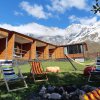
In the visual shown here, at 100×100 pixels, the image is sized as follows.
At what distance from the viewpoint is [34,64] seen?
11836 mm

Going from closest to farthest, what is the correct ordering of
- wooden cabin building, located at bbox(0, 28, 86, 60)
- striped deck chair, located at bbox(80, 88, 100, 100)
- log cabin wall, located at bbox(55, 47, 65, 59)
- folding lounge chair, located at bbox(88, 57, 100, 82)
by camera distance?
striped deck chair, located at bbox(80, 88, 100, 100), folding lounge chair, located at bbox(88, 57, 100, 82), wooden cabin building, located at bbox(0, 28, 86, 60), log cabin wall, located at bbox(55, 47, 65, 59)

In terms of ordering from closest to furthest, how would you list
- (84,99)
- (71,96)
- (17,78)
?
(84,99)
(71,96)
(17,78)

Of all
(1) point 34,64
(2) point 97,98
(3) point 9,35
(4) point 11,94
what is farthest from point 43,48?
(2) point 97,98

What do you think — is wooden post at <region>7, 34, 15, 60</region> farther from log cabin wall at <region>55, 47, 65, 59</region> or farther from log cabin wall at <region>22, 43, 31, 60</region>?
log cabin wall at <region>55, 47, 65, 59</region>

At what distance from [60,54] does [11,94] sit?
40.3m

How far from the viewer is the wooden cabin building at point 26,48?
29125 millimetres

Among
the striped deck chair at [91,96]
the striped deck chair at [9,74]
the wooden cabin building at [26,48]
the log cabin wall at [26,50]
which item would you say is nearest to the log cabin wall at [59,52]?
the wooden cabin building at [26,48]

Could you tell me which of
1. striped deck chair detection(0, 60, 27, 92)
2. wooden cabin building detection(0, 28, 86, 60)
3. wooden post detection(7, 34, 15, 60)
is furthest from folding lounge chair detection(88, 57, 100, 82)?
wooden post detection(7, 34, 15, 60)

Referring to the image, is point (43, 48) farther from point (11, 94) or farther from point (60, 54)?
point (11, 94)

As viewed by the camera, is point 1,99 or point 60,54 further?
point 60,54

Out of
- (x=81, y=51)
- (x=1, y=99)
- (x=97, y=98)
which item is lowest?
(x=1, y=99)

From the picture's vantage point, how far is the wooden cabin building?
29125 mm

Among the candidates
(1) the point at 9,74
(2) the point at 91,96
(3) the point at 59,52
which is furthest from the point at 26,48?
(2) the point at 91,96

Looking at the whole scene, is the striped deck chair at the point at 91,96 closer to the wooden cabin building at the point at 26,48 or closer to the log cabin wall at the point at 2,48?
the wooden cabin building at the point at 26,48
